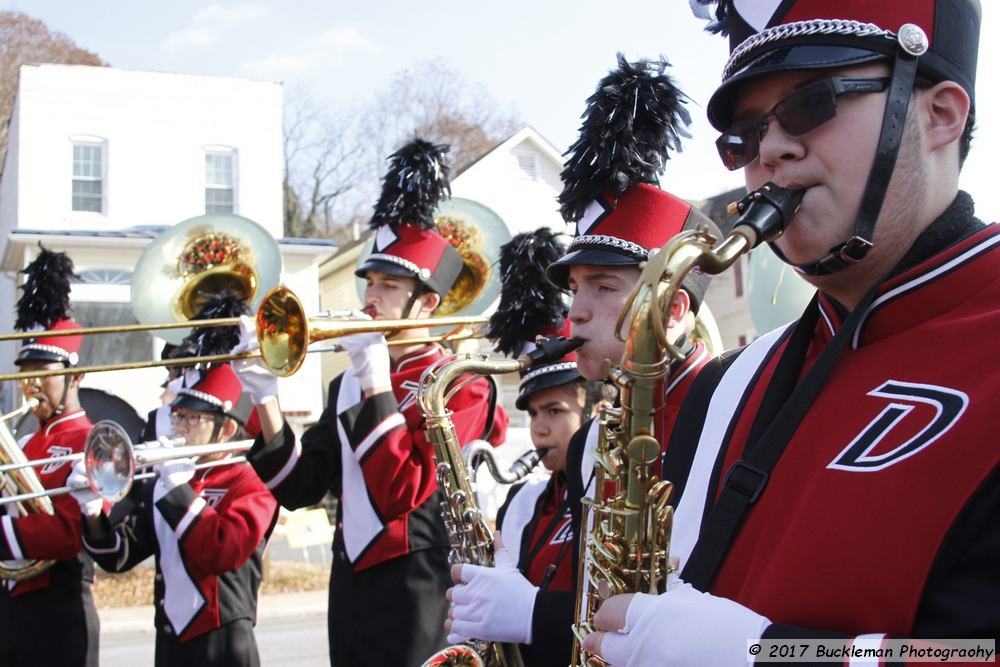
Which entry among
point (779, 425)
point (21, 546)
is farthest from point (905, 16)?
point (21, 546)

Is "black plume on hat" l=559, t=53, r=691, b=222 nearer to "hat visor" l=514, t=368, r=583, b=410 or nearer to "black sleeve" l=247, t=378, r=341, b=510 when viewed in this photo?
"hat visor" l=514, t=368, r=583, b=410

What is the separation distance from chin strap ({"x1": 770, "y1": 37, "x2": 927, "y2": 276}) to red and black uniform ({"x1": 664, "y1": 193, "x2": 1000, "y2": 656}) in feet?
0.27

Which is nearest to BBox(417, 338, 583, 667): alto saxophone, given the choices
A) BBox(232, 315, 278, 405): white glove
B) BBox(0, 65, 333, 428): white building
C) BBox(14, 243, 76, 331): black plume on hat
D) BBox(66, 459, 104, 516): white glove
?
BBox(232, 315, 278, 405): white glove

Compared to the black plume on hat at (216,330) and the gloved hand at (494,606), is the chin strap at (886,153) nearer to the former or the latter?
the gloved hand at (494,606)

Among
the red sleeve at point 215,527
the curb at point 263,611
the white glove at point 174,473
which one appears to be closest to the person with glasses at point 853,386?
the red sleeve at point 215,527

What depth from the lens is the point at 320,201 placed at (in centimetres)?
3300

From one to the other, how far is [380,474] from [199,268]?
2927 mm

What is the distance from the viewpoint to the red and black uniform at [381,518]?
397 centimetres

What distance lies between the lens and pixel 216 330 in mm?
5758

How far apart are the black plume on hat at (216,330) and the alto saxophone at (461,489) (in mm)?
→ 2220

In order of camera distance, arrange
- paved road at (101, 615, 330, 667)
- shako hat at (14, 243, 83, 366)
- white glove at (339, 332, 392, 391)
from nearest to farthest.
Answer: white glove at (339, 332, 392, 391) < shako hat at (14, 243, 83, 366) < paved road at (101, 615, 330, 667)

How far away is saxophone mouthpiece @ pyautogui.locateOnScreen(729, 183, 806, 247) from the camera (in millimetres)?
1474

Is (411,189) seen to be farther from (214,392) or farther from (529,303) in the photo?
(214,392)

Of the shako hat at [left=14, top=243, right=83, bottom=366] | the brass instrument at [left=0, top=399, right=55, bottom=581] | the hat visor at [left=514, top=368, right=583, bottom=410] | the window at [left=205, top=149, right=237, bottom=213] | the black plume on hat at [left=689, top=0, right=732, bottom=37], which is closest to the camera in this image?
the black plume on hat at [left=689, top=0, right=732, bottom=37]
